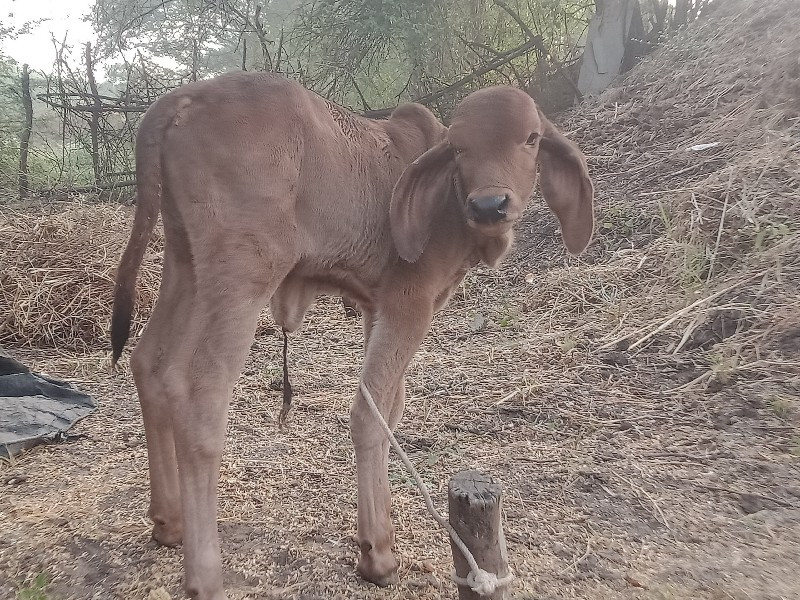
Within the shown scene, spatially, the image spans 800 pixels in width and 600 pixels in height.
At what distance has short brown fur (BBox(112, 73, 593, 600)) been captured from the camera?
8.02 feet

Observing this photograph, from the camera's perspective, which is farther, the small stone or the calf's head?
the calf's head

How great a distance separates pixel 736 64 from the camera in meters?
8.17

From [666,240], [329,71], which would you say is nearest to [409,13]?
[329,71]

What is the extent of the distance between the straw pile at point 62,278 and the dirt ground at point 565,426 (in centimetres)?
7

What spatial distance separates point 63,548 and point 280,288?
1.48 meters

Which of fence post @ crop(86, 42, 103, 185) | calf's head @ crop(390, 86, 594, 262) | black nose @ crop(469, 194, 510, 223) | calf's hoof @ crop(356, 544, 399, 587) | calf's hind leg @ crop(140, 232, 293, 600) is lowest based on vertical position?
calf's hoof @ crop(356, 544, 399, 587)

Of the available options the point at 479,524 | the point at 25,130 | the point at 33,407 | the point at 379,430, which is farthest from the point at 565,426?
the point at 25,130

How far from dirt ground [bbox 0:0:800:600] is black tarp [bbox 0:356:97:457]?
101 millimetres

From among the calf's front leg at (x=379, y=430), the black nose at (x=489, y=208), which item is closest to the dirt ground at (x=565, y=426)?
the calf's front leg at (x=379, y=430)

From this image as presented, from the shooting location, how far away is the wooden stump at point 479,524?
6.66 ft

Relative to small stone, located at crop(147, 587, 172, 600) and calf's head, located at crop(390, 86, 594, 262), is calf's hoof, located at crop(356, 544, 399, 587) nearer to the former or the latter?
small stone, located at crop(147, 587, 172, 600)

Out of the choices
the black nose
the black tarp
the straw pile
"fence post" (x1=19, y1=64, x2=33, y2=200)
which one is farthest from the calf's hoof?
"fence post" (x1=19, y1=64, x2=33, y2=200)

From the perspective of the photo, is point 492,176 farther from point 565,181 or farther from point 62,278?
point 62,278

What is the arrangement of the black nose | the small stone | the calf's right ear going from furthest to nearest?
the calf's right ear < the black nose < the small stone
